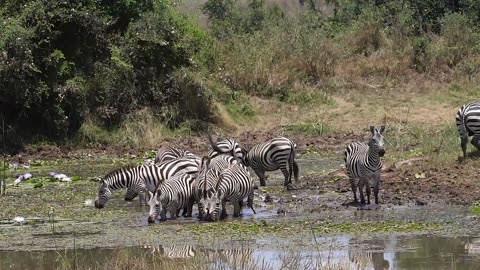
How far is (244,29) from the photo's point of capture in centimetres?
3769

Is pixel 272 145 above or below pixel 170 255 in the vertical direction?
above

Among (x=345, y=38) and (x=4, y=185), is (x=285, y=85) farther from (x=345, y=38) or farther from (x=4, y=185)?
(x=4, y=185)

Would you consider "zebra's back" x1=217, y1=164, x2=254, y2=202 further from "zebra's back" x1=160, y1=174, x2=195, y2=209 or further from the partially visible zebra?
the partially visible zebra

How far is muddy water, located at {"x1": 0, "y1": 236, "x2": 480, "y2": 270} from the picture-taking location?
11148 mm

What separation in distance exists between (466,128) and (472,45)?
1295 centimetres

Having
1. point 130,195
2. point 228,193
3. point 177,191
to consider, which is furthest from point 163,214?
point 130,195

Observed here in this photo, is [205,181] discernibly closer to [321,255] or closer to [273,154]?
[273,154]

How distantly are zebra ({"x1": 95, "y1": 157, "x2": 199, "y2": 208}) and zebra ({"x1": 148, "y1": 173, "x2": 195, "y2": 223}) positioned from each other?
104 centimetres

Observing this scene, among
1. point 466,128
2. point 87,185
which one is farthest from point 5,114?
point 466,128

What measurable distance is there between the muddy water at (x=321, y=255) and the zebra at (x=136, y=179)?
402 centimetres

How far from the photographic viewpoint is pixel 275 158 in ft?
63.3

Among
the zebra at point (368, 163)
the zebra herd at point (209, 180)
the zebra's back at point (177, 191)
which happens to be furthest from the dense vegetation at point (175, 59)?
the zebra at point (368, 163)

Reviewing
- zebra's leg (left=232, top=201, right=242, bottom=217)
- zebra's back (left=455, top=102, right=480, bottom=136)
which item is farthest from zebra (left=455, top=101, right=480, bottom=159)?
zebra's leg (left=232, top=201, right=242, bottom=217)

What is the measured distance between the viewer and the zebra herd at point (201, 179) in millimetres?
15562
